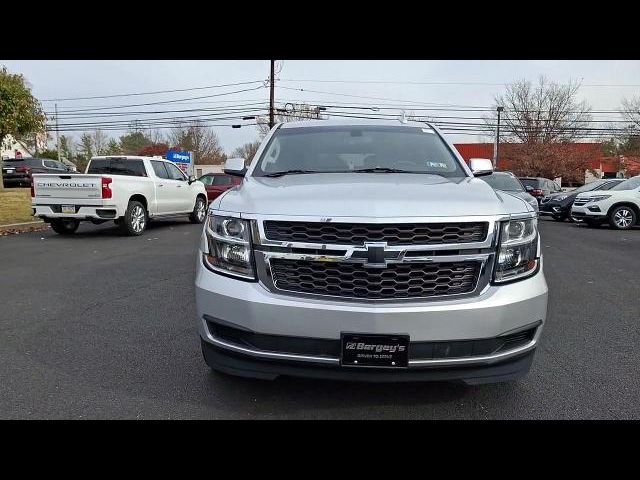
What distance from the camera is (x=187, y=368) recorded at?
3637mm

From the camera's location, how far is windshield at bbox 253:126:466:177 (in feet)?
13.0

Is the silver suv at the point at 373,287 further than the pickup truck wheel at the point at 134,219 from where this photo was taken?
No

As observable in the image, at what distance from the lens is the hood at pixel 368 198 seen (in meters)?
2.67

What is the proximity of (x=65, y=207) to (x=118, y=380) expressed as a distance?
8695 mm

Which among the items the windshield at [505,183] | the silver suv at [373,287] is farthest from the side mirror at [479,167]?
the windshield at [505,183]

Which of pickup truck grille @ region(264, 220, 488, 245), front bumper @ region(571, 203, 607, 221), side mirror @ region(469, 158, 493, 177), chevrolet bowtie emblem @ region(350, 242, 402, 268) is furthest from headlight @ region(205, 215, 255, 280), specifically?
front bumper @ region(571, 203, 607, 221)

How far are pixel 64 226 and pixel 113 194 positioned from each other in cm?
208

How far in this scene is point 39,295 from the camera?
19.1ft

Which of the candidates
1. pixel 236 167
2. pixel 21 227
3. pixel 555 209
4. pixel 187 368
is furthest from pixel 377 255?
pixel 555 209

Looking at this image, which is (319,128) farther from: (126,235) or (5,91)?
(5,91)

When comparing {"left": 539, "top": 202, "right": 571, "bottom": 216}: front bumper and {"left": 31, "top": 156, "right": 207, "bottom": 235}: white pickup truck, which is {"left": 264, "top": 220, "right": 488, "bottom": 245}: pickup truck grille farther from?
{"left": 539, "top": 202, "right": 571, "bottom": 216}: front bumper

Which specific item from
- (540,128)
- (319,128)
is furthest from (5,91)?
(540,128)

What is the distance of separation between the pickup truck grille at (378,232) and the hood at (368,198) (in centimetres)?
6

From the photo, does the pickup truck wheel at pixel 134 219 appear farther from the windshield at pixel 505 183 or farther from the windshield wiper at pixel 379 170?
the windshield wiper at pixel 379 170
